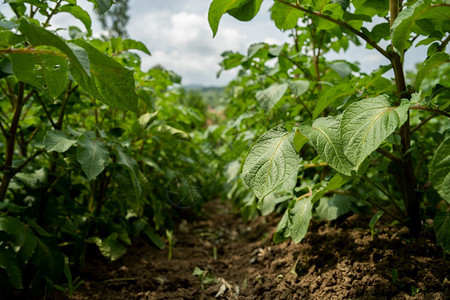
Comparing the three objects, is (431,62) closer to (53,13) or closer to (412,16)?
(412,16)

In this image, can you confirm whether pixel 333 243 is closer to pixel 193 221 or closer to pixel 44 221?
pixel 44 221

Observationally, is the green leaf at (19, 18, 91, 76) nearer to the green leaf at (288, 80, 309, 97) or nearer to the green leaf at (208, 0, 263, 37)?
the green leaf at (208, 0, 263, 37)

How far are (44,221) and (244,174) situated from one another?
43.2 inches

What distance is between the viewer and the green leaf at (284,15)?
104cm

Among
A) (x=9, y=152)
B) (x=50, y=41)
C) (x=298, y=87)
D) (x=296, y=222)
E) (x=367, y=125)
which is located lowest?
(x=296, y=222)

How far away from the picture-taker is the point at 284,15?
1068 mm

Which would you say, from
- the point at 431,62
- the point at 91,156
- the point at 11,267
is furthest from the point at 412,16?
the point at 11,267

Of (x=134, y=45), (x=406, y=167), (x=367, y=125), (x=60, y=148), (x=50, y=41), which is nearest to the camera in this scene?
(x=50, y=41)

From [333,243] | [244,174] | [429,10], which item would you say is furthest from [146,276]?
[429,10]

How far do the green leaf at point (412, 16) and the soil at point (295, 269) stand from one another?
0.73m

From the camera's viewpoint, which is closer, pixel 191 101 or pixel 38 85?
pixel 38 85

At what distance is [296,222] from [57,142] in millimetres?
936

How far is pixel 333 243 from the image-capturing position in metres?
1.42

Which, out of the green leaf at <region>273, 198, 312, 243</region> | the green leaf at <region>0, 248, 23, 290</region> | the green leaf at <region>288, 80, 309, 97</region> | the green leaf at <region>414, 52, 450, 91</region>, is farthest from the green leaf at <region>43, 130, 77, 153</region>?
the green leaf at <region>414, 52, 450, 91</region>
